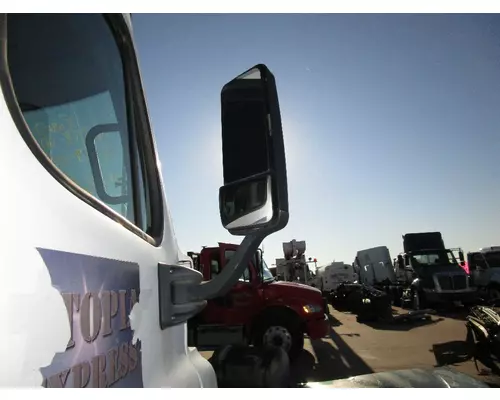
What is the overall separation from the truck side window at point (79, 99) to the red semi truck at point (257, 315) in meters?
7.09

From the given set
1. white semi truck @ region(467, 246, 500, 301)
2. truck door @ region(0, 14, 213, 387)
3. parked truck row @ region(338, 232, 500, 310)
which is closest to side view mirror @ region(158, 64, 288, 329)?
truck door @ region(0, 14, 213, 387)

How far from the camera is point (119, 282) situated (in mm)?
1001

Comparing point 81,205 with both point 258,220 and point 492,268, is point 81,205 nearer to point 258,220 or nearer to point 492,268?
point 258,220

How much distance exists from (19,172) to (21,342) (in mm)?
309

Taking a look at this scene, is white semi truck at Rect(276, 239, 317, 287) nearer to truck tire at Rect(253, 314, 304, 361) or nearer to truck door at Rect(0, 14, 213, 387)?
truck tire at Rect(253, 314, 304, 361)

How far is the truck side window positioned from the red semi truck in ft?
23.3

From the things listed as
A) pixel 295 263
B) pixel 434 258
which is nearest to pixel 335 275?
pixel 295 263

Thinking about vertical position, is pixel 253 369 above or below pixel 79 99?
below

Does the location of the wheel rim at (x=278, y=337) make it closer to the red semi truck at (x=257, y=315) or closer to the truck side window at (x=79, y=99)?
the red semi truck at (x=257, y=315)

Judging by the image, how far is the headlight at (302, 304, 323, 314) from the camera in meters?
8.27

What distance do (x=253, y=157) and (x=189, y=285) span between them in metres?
0.54

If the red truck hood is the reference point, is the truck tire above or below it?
below

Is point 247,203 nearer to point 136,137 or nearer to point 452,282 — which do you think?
point 136,137

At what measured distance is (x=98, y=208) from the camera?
103cm
